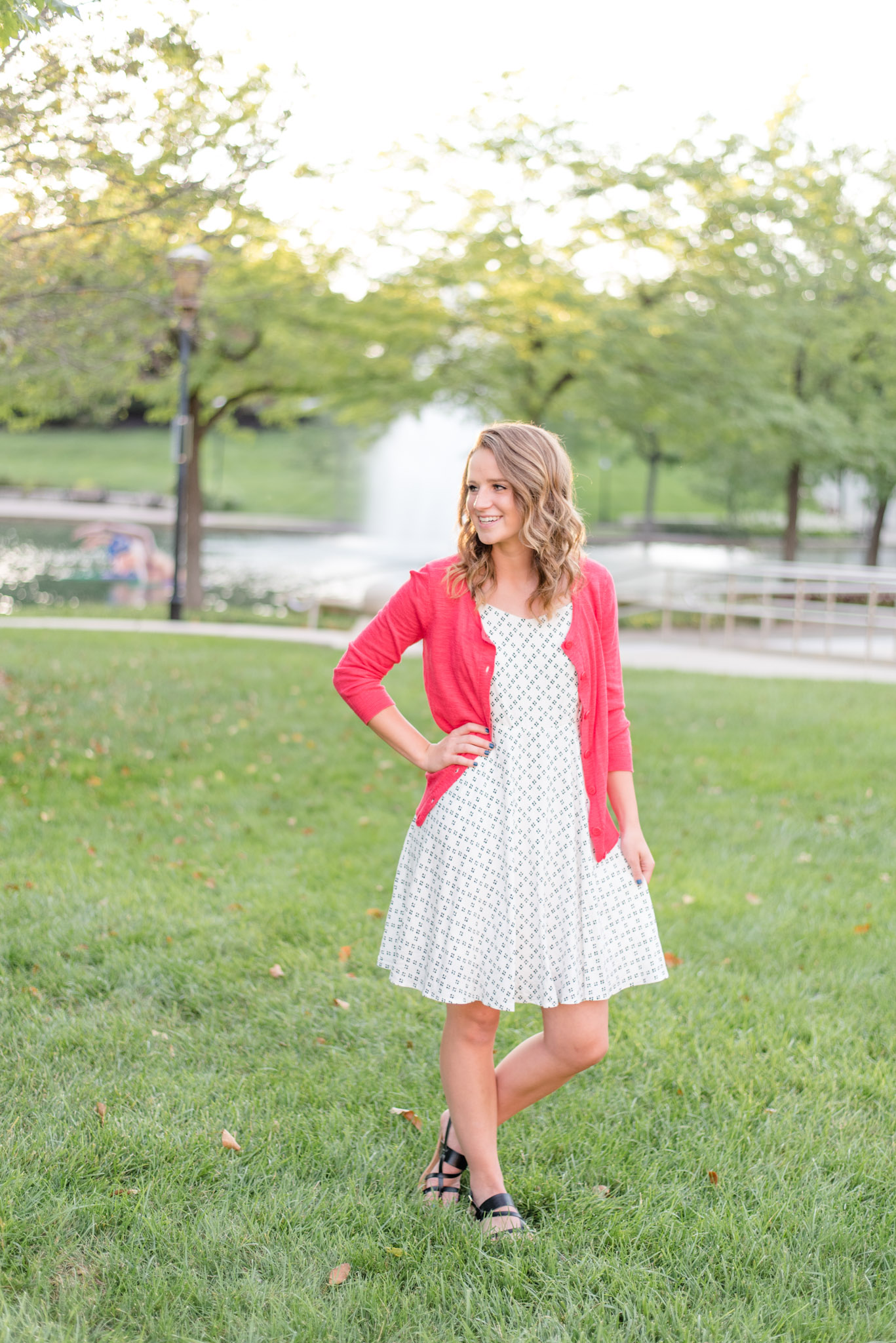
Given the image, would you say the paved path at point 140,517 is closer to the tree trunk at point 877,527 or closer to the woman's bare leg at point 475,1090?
the tree trunk at point 877,527

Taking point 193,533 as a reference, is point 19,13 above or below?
above

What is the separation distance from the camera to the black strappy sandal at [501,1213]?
261cm

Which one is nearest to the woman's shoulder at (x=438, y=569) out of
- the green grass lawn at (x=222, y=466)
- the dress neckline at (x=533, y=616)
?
the dress neckline at (x=533, y=616)

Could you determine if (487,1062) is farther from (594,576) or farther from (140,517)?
(140,517)

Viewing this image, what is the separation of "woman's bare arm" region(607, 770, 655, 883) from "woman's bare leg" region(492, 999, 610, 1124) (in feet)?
1.03

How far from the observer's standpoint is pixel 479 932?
2.51 meters

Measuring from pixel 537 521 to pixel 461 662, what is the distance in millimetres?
348

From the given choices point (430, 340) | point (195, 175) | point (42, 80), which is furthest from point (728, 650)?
point (42, 80)

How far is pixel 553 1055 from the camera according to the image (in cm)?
267

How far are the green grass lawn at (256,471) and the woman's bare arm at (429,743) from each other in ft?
158

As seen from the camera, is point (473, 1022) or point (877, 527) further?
point (877, 527)

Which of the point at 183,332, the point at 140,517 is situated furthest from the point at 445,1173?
the point at 140,517

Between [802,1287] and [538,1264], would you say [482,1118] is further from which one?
[802,1287]

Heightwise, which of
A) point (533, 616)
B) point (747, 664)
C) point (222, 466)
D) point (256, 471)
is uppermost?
point (222, 466)
